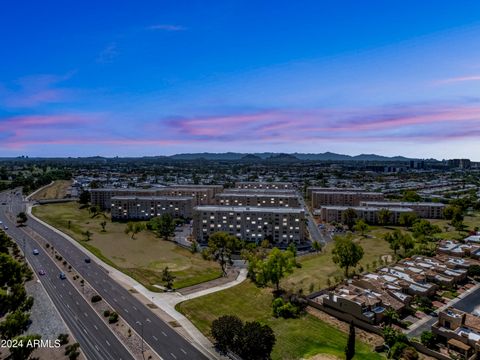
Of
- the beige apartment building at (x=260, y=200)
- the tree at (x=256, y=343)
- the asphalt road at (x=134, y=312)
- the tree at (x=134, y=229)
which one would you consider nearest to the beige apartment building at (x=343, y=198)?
the beige apartment building at (x=260, y=200)

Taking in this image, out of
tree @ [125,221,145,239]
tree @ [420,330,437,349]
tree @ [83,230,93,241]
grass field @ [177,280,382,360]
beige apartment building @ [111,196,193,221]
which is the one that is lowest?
grass field @ [177,280,382,360]

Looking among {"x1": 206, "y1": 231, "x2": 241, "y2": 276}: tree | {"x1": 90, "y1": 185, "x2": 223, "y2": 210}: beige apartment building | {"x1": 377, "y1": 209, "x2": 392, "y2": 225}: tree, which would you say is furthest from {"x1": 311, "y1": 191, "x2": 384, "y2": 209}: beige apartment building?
{"x1": 206, "y1": 231, "x2": 241, "y2": 276}: tree

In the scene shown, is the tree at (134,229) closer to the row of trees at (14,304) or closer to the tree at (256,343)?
the row of trees at (14,304)

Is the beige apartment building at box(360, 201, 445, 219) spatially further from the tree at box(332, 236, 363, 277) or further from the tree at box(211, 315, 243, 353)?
the tree at box(211, 315, 243, 353)

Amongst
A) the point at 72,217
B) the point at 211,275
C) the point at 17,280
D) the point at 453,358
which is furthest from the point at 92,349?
the point at 72,217

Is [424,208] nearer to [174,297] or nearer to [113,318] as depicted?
[174,297]

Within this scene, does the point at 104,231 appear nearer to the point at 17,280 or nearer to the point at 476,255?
the point at 17,280

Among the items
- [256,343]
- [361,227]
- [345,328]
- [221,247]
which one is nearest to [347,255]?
[345,328]
